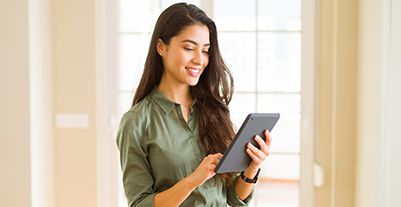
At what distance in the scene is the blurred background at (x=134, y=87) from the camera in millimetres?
3488

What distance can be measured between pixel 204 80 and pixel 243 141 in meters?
0.33

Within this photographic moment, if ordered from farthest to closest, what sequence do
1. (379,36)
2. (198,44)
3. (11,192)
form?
(11,192)
(379,36)
(198,44)

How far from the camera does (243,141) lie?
5.75 ft

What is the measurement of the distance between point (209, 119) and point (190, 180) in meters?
0.29

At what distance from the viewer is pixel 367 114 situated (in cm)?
329

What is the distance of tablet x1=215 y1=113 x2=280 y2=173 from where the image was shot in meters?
1.72

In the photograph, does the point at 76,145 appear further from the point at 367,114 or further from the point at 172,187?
the point at 172,187

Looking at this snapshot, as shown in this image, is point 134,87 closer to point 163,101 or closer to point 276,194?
point 276,194

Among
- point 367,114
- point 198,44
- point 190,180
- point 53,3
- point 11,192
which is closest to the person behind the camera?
point 190,180

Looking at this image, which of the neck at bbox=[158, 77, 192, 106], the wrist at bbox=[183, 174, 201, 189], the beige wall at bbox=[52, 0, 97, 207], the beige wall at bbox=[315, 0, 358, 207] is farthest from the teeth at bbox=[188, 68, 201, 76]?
the beige wall at bbox=[52, 0, 97, 207]

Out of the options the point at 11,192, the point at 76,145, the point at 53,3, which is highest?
the point at 53,3

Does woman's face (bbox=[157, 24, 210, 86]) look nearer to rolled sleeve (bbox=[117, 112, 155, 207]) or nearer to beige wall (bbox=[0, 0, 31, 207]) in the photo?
rolled sleeve (bbox=[117, 112, 155, 207])

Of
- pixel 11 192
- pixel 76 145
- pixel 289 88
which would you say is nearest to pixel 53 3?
pixel 76 145

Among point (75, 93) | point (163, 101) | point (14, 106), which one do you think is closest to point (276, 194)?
point (75, 93)
